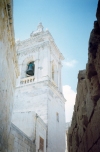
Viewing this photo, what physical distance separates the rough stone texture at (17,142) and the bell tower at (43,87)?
268cm

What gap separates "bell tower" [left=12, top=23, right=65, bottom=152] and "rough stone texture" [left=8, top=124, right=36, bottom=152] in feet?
8.80

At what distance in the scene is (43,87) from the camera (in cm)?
1530

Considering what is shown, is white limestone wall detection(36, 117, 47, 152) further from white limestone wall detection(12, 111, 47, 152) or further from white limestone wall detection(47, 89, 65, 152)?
white limestone wall detection(47, 89, 65, 152)

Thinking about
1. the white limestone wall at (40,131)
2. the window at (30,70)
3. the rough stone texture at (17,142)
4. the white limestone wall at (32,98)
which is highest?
the window at (30,70)

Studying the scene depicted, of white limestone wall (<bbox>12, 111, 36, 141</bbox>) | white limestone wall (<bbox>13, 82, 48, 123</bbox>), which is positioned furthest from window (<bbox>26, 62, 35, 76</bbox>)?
white limestone wall (<bbox>12, 111, 36, 141</bbox>)

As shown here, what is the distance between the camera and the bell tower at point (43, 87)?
14.1 meters

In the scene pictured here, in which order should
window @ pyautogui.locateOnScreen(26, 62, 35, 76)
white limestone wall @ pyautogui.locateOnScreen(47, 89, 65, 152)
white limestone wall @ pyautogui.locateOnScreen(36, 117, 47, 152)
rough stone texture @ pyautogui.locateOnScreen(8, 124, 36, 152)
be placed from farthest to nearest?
window @ pyautogui.locateOnScreen(26, 62, 35, 76)
white limestone wall @ pyautogui.locateOnScreen(47, 89, 65, 152)
white limestone wall @ pyautogui.locateOnScreen(36, 117, 47, 152)
rough stone texture @ pyautogui.locateOnScreen(8, 124, 36, 152)

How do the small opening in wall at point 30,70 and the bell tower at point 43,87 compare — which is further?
the small opening in wall at point 30,70

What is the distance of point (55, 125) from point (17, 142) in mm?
7706

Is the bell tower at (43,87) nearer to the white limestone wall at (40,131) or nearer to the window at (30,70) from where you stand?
the window at (30,70)

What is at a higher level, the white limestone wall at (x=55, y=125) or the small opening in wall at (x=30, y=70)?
the small opening in wall at (x=30, y=70)

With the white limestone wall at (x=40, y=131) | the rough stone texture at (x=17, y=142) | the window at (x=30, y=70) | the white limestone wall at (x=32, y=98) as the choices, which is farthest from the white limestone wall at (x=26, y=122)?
the window at (x=30, y=70)

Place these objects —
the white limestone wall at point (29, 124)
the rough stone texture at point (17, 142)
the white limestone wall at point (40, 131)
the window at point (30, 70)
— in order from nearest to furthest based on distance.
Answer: the rough stone texture at point (17, 142), the white limestone wall at point (29, 124), the white limestone wall at point (40, 131), the window at point (30, 70)

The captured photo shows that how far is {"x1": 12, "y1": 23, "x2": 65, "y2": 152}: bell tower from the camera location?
A: 46.1ft
